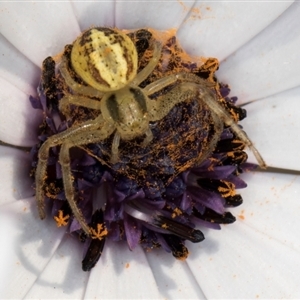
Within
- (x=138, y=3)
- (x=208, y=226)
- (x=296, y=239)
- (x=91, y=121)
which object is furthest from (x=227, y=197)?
(x=138, y=3)

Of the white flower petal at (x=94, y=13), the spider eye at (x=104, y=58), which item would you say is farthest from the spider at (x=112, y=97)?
the white flower petal at (x=94, y=13)

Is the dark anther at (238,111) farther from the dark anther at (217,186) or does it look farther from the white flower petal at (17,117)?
the white flower petal at (17,117)

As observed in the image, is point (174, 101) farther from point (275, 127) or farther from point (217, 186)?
point (275, 127)

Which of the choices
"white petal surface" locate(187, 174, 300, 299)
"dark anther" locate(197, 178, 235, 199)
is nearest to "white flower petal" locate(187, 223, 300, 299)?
"white petal surface" locate(187, 174, 300, 299)

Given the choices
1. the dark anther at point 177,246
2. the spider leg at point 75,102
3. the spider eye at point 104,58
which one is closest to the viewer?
the spider eye at point 104,58

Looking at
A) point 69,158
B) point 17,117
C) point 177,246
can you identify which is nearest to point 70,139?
point 69,158

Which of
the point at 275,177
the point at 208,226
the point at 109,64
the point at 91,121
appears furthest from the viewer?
the point at 275,177

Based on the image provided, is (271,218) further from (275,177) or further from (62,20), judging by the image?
(62,20)
